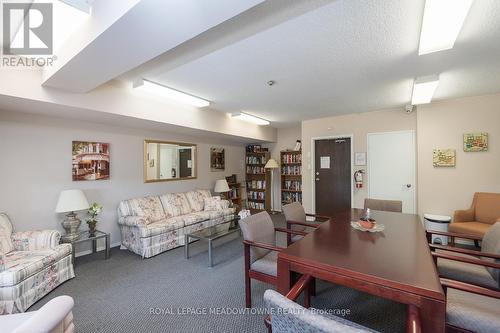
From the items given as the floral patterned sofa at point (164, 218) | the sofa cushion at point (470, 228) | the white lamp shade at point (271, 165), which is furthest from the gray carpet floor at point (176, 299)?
the white lamp shade at point (271, 165)

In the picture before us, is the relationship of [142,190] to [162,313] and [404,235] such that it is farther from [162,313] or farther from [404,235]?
[404,235]

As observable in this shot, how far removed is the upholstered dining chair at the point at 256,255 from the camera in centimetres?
189

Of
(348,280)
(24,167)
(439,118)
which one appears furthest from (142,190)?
(439,118)

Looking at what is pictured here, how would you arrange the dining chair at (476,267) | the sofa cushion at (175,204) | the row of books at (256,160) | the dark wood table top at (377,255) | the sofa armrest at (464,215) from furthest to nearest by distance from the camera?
1. the row of books at (256,160)
2. the sofa cushion at (175,204)
3. the sofa armrest at (464,215)
4. the dining chair at (476,267)
5. the dark wood table top at (377,255)

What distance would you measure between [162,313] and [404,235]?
7.10ft

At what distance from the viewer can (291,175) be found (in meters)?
6.09

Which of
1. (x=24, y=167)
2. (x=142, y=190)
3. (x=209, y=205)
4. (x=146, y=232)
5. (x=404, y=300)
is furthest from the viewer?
(x=209, y=205)

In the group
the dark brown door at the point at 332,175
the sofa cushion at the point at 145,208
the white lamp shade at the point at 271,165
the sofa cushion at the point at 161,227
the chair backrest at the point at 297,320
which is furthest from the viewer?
the white lamp shade at the point at 271,165

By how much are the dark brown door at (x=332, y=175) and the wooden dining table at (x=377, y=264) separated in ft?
9.15

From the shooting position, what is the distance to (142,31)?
4.85 feet

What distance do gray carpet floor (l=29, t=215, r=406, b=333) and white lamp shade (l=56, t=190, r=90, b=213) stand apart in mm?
765

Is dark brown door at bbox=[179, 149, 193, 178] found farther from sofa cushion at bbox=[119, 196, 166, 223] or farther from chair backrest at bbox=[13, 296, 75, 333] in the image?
chair backrest at bbox=[13, 296, 75, 333]

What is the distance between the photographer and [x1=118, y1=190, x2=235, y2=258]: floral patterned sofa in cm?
334

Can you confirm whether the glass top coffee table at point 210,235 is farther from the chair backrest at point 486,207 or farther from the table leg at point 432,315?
the chair backrest at point 486,207
